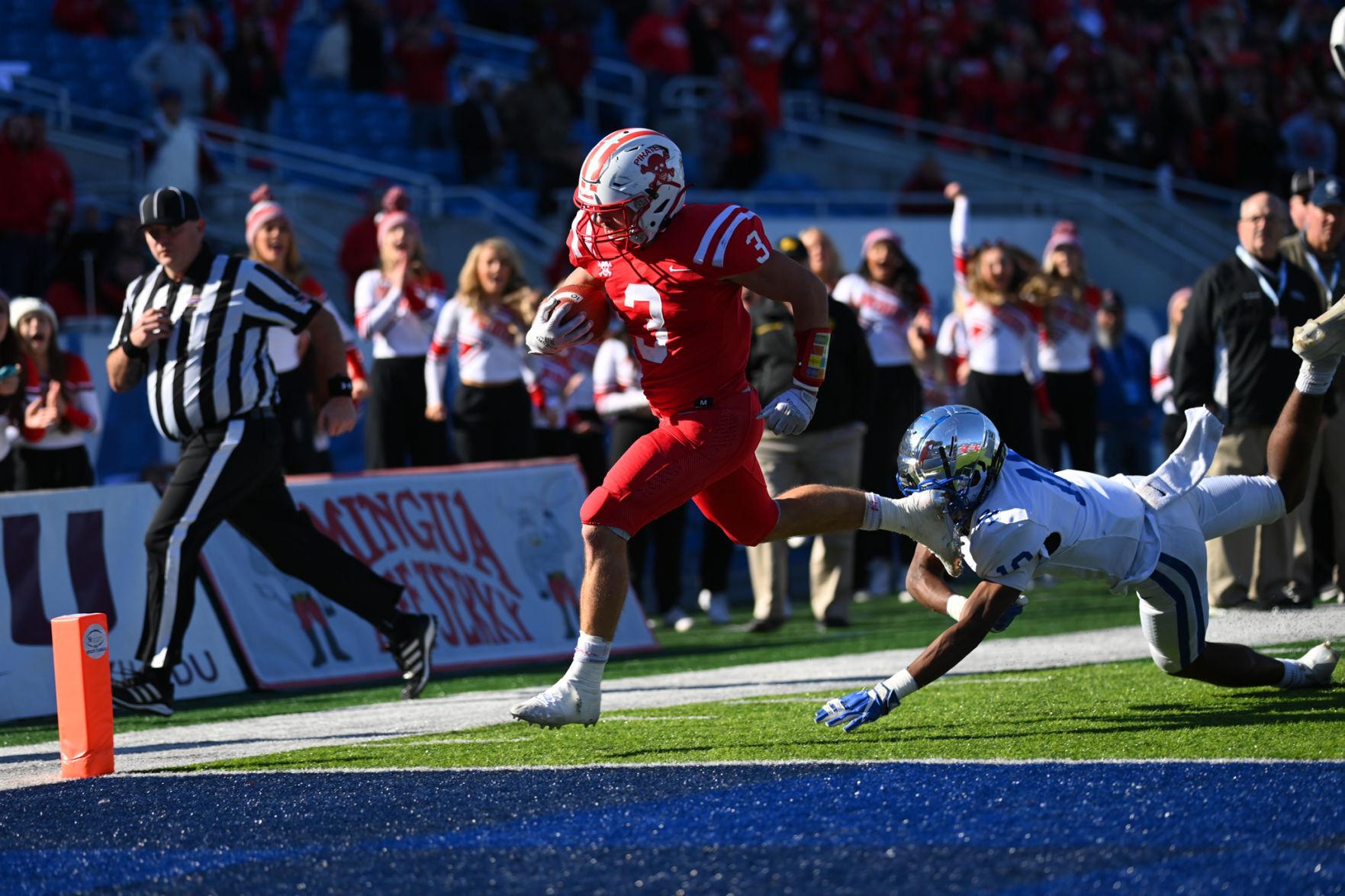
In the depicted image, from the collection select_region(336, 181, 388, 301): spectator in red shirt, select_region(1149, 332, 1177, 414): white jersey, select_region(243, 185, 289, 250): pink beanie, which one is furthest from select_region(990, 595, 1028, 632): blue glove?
select_region(336, 181, 388, 301): spectator in red shirt

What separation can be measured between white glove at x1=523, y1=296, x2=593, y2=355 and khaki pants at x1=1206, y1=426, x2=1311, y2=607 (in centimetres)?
416

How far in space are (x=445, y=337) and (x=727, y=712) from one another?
13.9 feet

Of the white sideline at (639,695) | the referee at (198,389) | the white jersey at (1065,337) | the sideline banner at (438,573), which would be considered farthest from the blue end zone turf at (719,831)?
the white jersey at (1065,337)

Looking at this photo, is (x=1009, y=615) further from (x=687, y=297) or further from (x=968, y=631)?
A: (x=687, y=297)

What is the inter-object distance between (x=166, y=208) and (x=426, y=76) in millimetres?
9942

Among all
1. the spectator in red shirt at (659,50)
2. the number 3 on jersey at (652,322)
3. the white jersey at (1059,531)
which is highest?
the spectator in red shirt at (659,50)

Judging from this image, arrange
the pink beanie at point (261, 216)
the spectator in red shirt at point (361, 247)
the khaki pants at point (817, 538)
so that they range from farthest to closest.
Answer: the spectator in red shirt at point (361, 247)
the khaki pants at point (817, 538)
the pink beanie at point (261, 216)

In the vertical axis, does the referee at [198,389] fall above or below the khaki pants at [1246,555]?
above

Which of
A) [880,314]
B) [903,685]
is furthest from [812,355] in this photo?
[880,314]

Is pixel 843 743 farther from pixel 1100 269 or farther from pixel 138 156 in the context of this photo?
pixel 1100 269

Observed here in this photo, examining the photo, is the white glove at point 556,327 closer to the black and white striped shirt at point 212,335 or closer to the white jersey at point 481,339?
the black and white striped shirt at point 212,335

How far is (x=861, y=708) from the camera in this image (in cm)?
540

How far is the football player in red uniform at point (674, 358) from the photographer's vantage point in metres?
5.71

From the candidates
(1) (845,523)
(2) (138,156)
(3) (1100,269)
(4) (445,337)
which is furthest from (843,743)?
(3) (1100,269)
